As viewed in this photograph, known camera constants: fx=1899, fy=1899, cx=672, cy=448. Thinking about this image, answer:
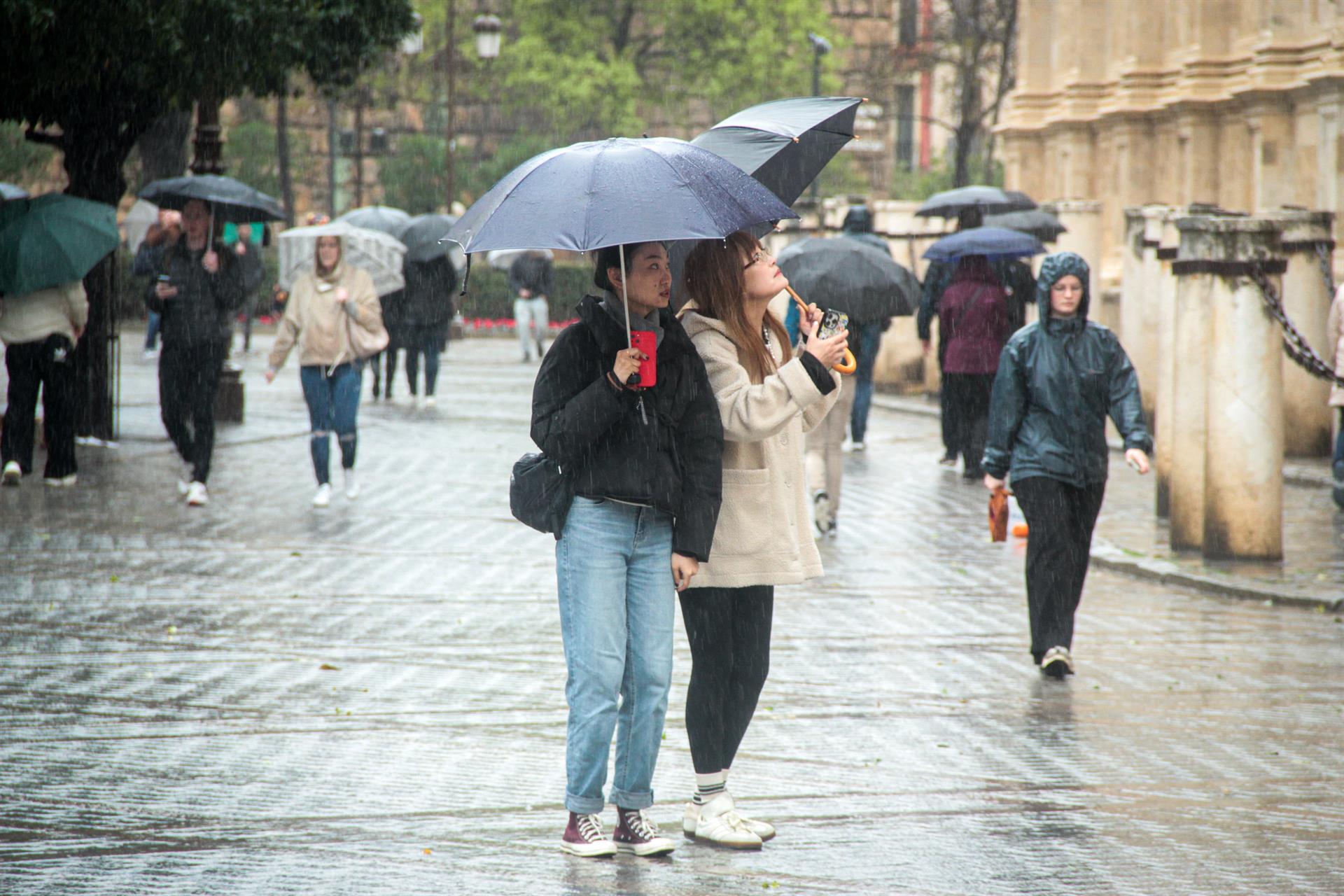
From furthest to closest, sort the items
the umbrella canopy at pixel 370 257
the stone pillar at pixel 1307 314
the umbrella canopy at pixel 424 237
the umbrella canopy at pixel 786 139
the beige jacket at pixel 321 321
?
the umbrella canopy at pixel 424 237 → the umbrella canopy at pixel 370 257 → the stone pillar at pixel 1307 314 → the beige jacket at pixel 321 321 → the umbrella canopy at pixel 786 139

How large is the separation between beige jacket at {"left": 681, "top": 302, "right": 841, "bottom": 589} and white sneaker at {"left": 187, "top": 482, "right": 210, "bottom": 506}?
7843 millimetres

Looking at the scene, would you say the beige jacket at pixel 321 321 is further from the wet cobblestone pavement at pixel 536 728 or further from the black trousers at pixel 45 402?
the black trousers at pixel 45 402

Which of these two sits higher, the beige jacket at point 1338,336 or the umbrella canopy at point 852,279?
the umbrella canopy at point 852,279

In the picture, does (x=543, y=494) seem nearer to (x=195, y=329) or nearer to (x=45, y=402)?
(x=195, y=329)

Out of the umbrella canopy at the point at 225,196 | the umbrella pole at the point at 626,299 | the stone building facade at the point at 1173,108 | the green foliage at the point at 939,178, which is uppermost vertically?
the green foliage at the point at 939,178

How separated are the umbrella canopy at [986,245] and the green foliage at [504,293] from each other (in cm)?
2584

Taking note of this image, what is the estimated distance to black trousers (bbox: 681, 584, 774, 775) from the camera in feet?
17.2

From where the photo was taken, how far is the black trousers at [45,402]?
1298 centimetres

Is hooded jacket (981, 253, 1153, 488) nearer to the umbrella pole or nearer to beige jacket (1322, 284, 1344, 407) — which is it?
the umbrella pole

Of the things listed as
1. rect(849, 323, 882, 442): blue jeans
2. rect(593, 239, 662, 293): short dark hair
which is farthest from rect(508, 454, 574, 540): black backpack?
rect(849, 323, 882, 442): blue jeans

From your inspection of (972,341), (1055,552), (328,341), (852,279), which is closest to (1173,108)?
(972,341)

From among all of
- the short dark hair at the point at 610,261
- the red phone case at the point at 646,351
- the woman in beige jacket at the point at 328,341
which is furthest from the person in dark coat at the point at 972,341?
the red phone case at the point at 646,351

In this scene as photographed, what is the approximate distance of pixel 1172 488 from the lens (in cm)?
1109

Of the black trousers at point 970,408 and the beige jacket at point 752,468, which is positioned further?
the black trousers at point 970,408
